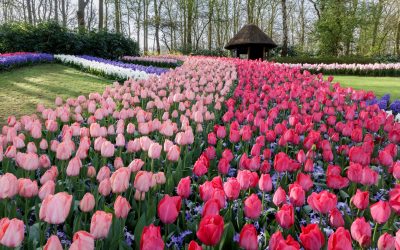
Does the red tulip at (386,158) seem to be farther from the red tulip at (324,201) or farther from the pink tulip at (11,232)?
the pink tulip at (11,232)

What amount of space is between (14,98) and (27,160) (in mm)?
6377

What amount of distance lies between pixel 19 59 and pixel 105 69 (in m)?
3.88

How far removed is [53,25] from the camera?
20125mm

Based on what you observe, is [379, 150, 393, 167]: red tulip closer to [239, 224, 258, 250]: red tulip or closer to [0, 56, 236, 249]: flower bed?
[0, 56, 236, 249]: flower bed

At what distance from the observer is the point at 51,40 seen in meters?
20.0

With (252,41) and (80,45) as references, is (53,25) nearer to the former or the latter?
(80,45)

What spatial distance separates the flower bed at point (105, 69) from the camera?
11.6 metres

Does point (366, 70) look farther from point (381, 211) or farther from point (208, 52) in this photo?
point (208, 52)

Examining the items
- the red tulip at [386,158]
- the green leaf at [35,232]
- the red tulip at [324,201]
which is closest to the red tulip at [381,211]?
the red tulip at [324,201]

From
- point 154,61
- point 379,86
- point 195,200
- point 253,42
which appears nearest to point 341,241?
point 195,200

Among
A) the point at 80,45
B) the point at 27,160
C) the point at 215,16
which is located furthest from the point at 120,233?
the point at 215,16

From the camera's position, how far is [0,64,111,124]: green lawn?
7.63 meters

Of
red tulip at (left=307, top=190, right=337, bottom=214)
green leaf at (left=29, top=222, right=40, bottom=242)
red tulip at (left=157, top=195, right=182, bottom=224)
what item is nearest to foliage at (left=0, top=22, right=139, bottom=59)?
green leaf at (left=29, top=222, right=40, bottom=242)

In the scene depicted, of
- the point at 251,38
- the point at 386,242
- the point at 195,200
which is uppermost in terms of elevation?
the point at 251,38
